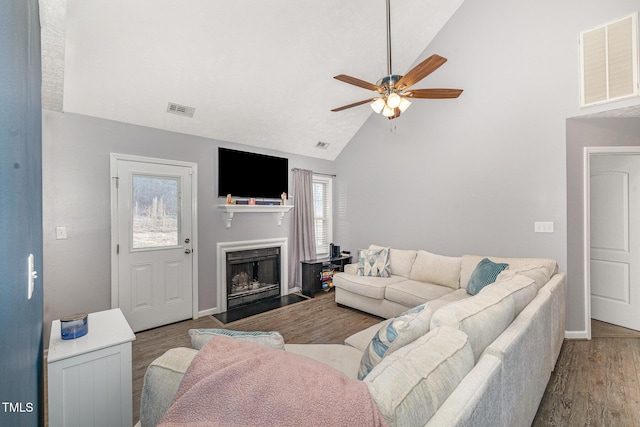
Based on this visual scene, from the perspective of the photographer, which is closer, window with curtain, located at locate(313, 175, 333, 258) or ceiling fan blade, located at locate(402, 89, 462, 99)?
ceiling fan blade, located at locate(402, 89, 462, 99)

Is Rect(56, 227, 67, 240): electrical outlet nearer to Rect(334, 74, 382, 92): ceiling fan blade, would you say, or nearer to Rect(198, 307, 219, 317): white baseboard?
Rect(198, 307, 219, 317): white baseboard

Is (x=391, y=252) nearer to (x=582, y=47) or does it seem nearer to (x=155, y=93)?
(x=582, y=47)

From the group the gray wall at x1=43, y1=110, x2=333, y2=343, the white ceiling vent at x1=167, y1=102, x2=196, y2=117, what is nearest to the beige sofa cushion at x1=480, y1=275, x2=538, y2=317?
the white ceiling vent at x1=167, y1=102, x2=196, y2=117

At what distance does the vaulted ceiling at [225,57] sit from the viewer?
8.20 ft

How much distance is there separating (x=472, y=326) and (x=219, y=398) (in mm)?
1132

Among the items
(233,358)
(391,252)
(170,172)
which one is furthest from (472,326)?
(170,172)

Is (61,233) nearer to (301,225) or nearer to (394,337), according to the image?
(301,225)

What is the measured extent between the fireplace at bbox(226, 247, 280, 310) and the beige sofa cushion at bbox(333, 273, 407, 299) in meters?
1.16

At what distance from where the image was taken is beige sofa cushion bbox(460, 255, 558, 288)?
9.69 feet

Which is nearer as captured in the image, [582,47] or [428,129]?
[582,47]

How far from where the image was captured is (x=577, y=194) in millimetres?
3180

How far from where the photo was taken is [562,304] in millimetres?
2752

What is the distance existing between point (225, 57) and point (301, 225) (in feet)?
9.26

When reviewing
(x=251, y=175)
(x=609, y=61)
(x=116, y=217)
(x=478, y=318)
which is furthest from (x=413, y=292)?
(x=116, y=217)
